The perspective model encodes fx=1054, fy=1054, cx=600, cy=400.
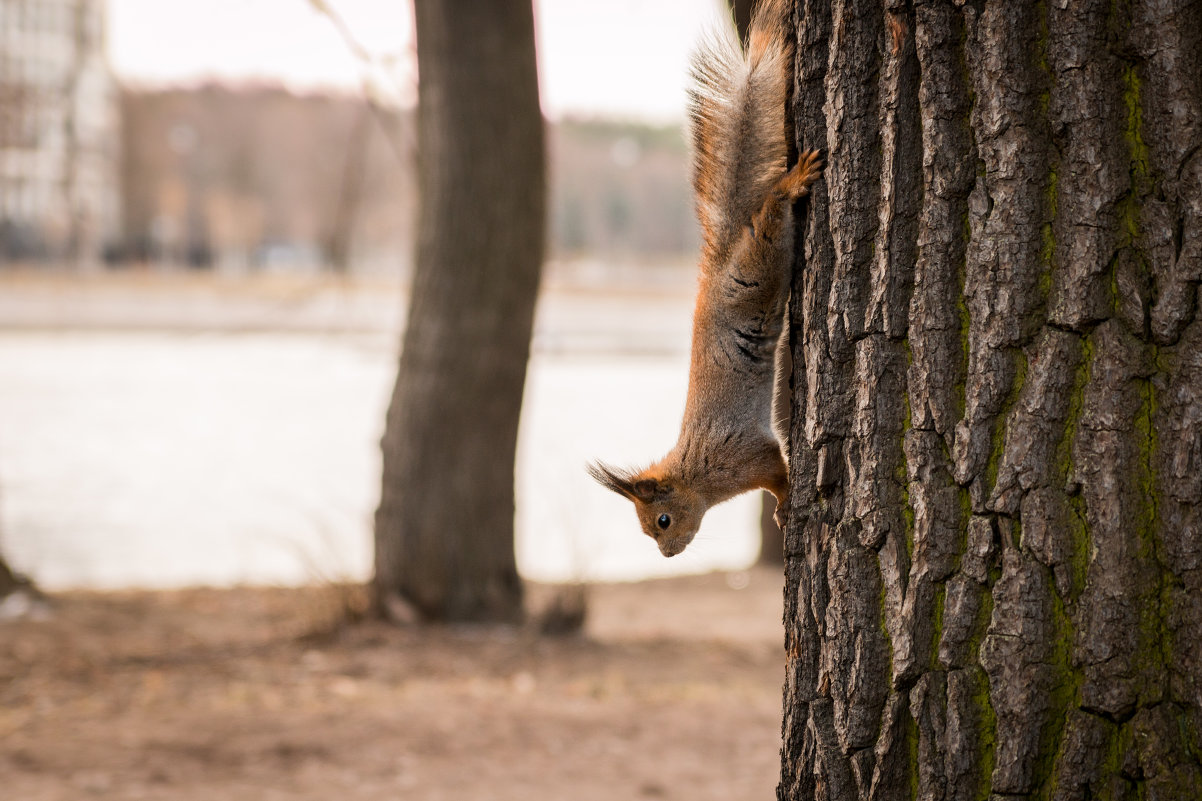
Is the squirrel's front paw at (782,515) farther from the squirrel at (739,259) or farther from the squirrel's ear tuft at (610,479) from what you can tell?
the squirrel's ear tuft at (610,479)

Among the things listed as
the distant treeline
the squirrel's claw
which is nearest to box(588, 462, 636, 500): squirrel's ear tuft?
the squirrel's claw

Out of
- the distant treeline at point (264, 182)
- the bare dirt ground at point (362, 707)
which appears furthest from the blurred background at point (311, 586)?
the distant treeline at point (264, 182)

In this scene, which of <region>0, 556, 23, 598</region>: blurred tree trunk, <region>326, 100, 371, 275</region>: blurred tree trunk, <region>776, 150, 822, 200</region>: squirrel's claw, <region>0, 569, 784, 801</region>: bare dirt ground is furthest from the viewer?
<region>326, 100, 371, 275</region>: blurred tree trunk

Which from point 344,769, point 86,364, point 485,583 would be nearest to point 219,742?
point 344,769

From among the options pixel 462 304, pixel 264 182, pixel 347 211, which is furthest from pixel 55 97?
pixel 264 182

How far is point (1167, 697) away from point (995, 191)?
28.2 inches

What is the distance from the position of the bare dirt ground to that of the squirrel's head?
124 centimetres

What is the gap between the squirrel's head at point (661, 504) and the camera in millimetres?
2250

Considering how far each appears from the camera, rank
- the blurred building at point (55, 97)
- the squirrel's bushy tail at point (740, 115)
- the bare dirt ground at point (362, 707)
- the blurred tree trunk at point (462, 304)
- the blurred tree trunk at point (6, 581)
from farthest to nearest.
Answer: the blurred building at point (55, 97) → the blurred tree trunk at point (6, 581) → the blurred tree trunk at point (462, 304) → the bare dirt ground at point (362, 707) → the squirrel's bushy tail at point (740, 115)

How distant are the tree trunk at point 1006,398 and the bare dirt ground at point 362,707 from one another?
1926 mm

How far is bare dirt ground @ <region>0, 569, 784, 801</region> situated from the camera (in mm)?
3312

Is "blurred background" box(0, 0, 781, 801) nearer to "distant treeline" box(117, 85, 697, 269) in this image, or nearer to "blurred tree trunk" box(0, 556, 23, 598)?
"blurred tree trunk" box(0, 556, 23, 598)

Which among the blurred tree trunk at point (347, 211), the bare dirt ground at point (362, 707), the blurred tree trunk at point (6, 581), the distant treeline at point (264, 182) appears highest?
the distant treeline at point (264, 182)

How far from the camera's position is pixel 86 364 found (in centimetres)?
2081
